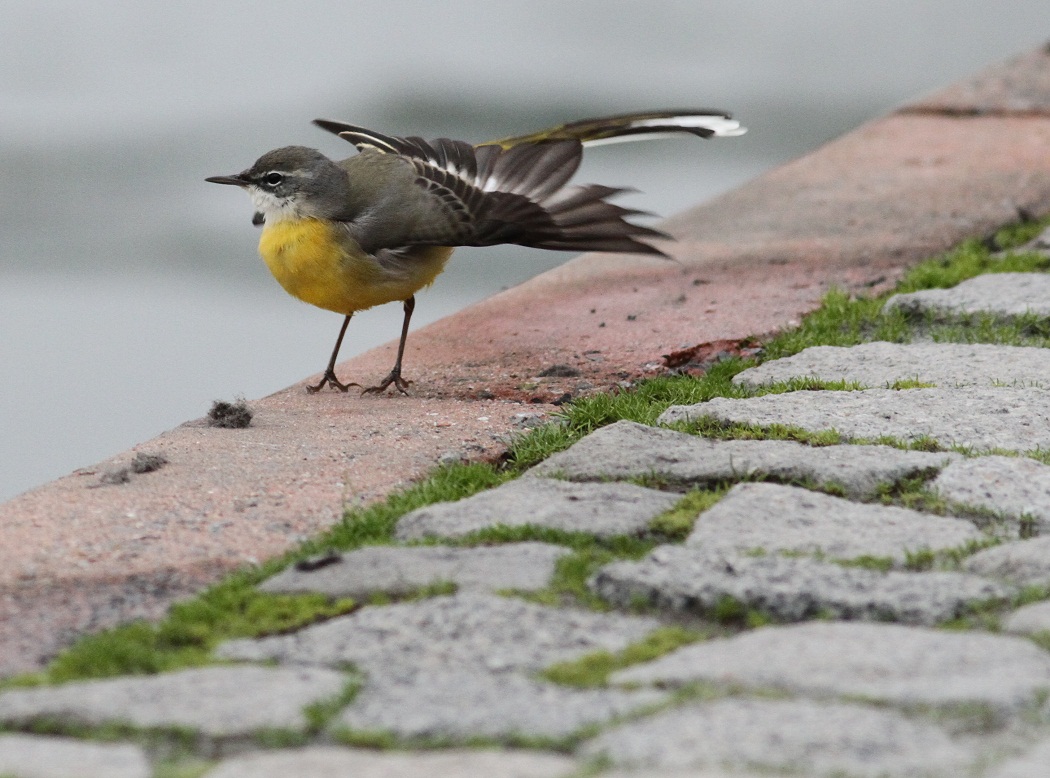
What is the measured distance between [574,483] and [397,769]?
1552 millimetres

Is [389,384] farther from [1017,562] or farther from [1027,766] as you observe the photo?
[1027,766]

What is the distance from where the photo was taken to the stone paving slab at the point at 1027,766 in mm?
2412

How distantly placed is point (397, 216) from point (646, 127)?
156cm

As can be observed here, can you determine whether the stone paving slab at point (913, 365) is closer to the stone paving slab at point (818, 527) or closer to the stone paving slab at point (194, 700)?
the stone paving slab at point (818, 527)

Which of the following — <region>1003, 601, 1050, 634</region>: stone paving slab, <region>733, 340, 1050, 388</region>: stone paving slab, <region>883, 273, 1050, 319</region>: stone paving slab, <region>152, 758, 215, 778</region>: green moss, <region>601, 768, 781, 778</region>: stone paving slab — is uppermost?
<region>883, 273, 1050, 319</region>: stone paving slab

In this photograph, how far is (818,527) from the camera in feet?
11.8

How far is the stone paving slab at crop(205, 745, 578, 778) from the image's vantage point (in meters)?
2.50

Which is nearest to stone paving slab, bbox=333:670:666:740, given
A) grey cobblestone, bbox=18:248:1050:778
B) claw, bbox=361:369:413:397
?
grey cobblestone, bbox=18:248:1050:778

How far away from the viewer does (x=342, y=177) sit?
19.2 ft

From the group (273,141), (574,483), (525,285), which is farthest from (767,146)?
(574,483)

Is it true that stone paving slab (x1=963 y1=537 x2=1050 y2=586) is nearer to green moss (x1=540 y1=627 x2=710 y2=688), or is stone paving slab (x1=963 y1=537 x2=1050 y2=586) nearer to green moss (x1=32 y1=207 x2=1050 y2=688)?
green moss (x1=32 y1=207 x2=1050 y2=688)

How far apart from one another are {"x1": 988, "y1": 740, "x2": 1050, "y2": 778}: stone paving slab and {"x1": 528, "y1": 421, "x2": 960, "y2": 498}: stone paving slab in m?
1.39

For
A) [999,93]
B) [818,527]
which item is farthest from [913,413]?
[999,93]

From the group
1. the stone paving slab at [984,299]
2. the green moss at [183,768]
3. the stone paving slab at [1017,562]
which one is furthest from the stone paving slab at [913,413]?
the green moss at [183,768]
